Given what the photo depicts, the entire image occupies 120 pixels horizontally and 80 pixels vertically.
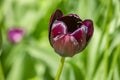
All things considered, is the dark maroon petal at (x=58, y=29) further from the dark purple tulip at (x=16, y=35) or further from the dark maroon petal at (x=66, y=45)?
the dark purple tulip at (x=16, y=35)

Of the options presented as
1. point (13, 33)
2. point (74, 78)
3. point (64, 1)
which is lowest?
point (13, 33)

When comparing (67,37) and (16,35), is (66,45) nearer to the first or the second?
(67,37)

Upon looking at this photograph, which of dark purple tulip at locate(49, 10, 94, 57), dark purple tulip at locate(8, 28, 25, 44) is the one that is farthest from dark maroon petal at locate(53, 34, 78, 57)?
dark purple tulip at locate(8, 28, 25, 44)

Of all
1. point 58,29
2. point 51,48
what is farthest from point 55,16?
point 51,48

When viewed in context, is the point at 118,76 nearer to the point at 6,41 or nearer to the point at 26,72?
the point at 26,72

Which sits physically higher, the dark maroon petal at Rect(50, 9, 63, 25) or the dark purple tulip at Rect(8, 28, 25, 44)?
the dark maroon petal at Rect(50, 9, 63, 25)

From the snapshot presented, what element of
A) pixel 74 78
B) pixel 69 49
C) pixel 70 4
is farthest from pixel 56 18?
pixel 70 4

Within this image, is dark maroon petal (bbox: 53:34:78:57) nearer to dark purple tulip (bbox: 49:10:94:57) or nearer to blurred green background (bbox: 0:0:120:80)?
dark purple tulip (bbox: 49:10:94:57)
